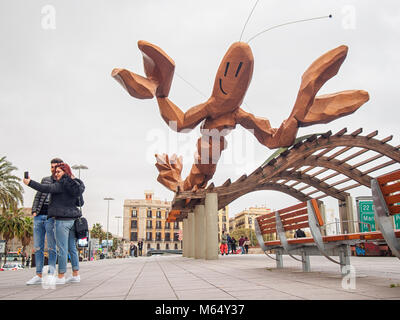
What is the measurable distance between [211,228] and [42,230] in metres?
8.83

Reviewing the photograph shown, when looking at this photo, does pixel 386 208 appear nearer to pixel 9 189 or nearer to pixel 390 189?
pixel 390 189

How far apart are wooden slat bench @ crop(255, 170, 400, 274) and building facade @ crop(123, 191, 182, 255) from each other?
8046 cm

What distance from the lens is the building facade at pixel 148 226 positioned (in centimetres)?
8556

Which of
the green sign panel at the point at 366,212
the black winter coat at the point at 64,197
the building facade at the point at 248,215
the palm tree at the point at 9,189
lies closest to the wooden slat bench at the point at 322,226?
the black winter coat at the point at 64,197

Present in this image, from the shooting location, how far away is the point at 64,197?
17.6ft

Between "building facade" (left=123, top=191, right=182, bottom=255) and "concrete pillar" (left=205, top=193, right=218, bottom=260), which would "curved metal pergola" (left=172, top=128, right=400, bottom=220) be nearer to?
"concrete pillar" (left=205, top=193, right=218, bottom=260)

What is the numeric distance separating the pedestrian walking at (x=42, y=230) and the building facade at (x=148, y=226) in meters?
80.9

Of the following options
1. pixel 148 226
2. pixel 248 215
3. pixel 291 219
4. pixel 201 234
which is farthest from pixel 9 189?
pixel 248 215

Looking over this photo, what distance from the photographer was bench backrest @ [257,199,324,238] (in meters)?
5.01

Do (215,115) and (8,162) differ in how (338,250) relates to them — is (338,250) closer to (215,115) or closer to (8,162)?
(215,115)

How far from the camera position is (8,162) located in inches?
973

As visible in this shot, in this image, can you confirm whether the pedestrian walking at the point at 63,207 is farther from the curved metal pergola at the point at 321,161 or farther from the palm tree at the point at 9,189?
the palm tree at the point at 9,189
